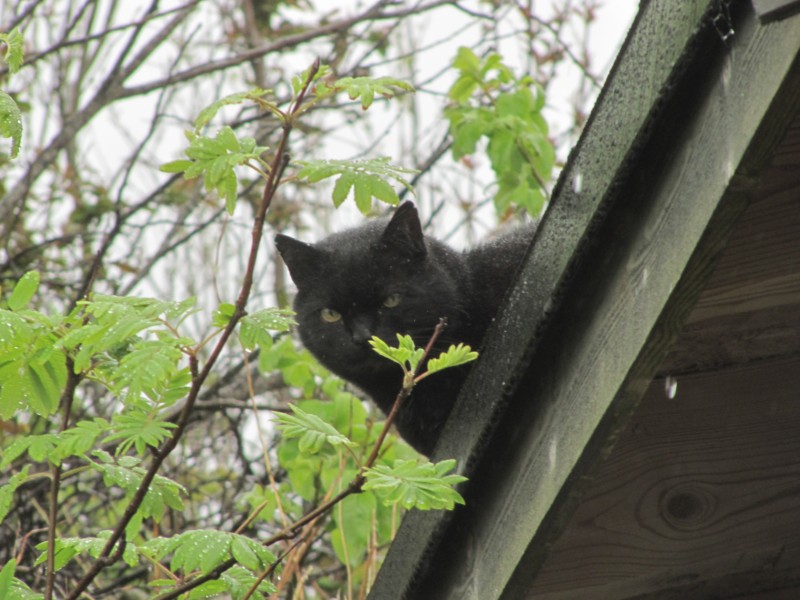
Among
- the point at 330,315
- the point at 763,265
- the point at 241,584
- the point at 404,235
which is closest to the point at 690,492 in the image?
the point at 763,265

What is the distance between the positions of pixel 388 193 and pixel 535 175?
2132 mm

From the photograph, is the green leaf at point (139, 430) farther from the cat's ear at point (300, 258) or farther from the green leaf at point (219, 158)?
the cat's ear at point (300, 258)

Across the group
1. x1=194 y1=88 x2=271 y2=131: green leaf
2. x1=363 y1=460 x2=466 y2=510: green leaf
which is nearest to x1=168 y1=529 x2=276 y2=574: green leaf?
x1=363 y1=460 x2=466 y2=510: green leaf

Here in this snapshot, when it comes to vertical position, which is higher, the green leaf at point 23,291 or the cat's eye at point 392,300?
the cat's eye at point 392,300

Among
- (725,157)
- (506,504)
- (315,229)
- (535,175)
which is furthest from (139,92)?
(725,157)

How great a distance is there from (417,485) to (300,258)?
1643 mm

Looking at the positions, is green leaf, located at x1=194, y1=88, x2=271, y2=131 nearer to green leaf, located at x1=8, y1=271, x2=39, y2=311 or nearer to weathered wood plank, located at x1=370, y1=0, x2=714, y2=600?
green leaf, located at x1=8, y1=271, x2=39, y2=311

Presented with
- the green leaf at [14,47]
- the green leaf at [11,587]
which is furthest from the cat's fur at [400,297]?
the green leaf at [14,47]

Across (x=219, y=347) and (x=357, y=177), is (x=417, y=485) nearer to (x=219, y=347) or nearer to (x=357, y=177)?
(x=219, y=347)

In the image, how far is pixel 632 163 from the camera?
1.35 metres

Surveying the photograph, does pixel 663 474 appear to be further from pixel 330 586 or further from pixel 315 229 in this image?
pixel 315 229

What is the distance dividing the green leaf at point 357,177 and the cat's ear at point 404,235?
44.1 inches

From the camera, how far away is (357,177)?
153cm

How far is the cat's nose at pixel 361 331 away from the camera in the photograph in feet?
8.95
